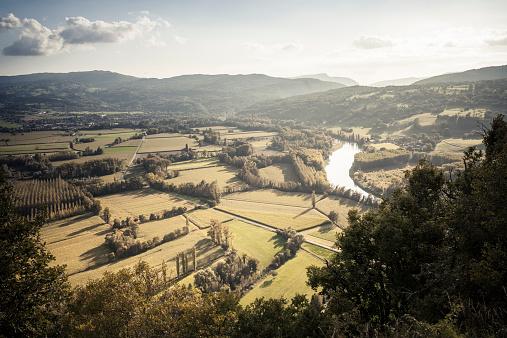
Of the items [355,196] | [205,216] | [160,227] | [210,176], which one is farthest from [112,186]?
[355,196]

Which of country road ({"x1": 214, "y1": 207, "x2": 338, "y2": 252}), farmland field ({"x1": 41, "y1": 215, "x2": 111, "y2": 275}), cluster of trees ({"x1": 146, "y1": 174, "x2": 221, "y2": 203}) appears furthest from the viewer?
cluster of trees ({"x1": 146, "y1": 174, "x2": 221, "y2": 203})

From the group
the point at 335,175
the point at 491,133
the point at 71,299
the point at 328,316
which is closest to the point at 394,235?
the point at 328,316

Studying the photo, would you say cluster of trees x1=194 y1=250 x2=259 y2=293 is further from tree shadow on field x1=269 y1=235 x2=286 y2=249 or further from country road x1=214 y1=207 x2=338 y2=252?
country road x1=214 y1=207 x2=338 y2=252

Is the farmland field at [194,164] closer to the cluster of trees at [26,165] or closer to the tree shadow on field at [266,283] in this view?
the cluster of trees at [26,165]

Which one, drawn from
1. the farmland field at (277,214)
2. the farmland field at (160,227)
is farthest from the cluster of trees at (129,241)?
the farmland field at (277,214)

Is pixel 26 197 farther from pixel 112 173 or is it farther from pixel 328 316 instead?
pixel 328 316

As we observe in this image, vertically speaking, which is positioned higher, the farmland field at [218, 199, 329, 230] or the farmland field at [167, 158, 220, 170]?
the farmland field at [167, 158, 220, 170]

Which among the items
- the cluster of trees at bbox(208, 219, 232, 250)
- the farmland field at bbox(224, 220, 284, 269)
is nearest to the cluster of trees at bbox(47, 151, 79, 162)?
the farmland field at bbox(224, 220, 284, 269)
